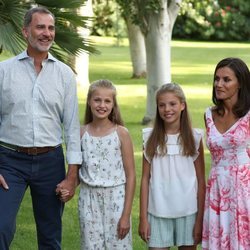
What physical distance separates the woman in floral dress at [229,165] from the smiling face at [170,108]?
229 mm

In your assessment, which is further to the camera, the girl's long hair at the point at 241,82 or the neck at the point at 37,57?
the neck at the point at 37,57

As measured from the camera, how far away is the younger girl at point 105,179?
17.4 ft

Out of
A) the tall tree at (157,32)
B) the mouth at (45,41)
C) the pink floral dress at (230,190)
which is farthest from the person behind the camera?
the tall tree at (157,32)

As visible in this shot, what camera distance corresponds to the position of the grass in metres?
7.75

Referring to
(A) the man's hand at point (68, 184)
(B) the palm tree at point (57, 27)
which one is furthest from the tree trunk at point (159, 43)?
(A) the man's hand at point (68, 184)

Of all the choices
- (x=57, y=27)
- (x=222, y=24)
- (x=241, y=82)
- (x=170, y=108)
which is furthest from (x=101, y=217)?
(x=222, y=24)

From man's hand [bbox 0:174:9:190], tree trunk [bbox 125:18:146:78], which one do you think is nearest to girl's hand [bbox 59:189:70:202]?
man's hand [bbox 0:174:9:190]

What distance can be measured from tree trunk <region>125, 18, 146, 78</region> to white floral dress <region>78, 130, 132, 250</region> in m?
18.7

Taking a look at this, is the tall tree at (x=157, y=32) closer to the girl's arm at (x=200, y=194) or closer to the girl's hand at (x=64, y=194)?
the girl's arm at (x=200, y=194)

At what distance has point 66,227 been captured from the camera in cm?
794

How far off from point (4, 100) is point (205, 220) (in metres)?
1.50

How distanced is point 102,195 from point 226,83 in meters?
1.07

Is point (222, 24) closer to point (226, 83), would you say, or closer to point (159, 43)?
point (159, 43)

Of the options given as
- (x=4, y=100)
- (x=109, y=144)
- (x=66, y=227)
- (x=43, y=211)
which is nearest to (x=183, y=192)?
(x=109, y=144)
